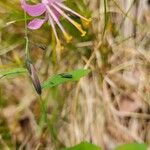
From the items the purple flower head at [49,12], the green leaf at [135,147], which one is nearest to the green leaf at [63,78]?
the purple flower head at [49,12]

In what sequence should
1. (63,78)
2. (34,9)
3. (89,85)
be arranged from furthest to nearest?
1. (89,85)
2. (34,9)
3. (63,78)

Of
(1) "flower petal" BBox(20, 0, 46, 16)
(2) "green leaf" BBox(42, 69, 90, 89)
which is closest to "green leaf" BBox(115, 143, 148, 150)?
(2) "green leaf" BBox(42, 69, 90, 89)

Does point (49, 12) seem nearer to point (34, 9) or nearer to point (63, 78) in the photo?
point (34, 9)

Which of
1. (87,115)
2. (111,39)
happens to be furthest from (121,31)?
(87,115)

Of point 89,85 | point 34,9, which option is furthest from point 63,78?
point 89,85

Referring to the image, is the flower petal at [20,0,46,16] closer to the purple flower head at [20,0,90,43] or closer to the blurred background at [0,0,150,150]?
the purple flower head at [20,0,90,43]

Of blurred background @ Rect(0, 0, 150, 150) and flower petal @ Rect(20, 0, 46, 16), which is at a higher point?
flower petal @ Rect(20, 0, 46, 16)

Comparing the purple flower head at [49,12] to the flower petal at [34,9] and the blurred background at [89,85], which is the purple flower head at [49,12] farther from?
the blurred background at [89,85]

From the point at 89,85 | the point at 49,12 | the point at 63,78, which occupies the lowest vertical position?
the point at 89,85
